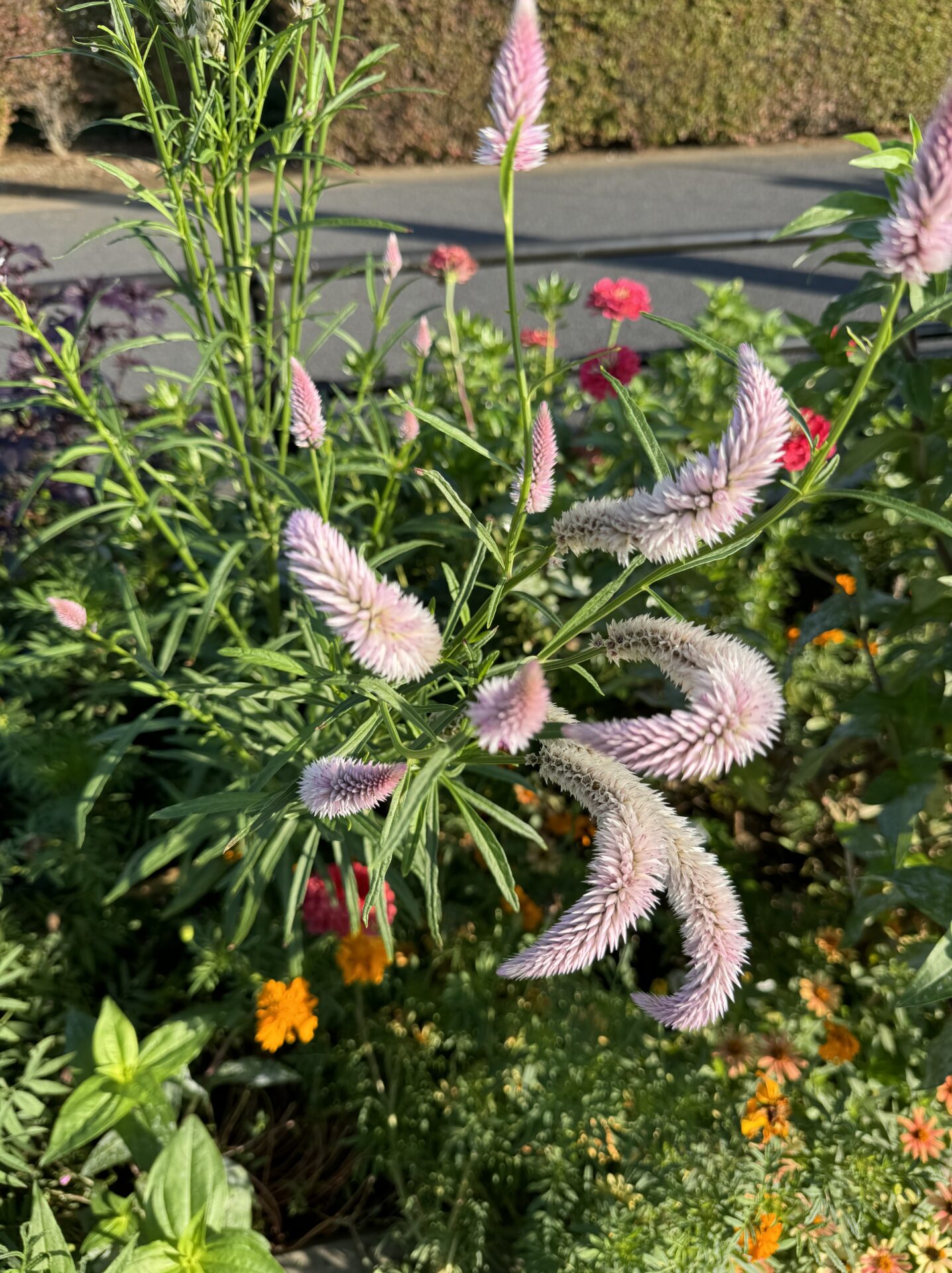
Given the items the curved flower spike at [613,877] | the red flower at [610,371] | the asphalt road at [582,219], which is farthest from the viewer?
the asphalt road at [582,219]

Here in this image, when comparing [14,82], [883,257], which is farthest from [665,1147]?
[14,82]

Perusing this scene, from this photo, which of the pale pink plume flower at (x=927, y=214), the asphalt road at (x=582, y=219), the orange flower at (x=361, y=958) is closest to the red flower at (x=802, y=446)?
the pale pink plume flower at (x=927, y=214)

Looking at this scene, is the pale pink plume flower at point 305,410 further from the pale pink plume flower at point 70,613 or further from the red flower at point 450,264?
the red flower at point 450,264

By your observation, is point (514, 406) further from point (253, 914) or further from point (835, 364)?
point (253, 914)

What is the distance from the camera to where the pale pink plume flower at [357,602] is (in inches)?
29.9

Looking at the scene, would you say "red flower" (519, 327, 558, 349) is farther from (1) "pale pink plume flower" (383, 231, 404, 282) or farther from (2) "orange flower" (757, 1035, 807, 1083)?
(2) "orange flower" (757, 1035, 807, 1083)

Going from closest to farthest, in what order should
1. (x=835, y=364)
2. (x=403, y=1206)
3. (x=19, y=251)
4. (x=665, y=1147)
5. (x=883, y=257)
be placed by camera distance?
1. (x=883, y=257)
2. (x=665, y=1147)
3. (x=403, y=1206)
4. (x=835, y=364)
5. (x=19, y=251)

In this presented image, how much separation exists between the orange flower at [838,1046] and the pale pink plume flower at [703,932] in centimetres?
106

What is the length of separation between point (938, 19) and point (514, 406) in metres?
12.0

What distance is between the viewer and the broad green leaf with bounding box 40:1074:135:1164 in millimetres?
1612

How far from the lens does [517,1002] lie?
2.08 meters

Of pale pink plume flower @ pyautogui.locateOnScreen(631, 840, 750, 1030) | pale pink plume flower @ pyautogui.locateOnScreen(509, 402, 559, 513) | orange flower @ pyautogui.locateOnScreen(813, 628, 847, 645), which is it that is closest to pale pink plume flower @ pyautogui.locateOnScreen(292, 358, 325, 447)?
pale pink plume flower @ pyautogui.locateOnScreen(509, 402, 559, 513)

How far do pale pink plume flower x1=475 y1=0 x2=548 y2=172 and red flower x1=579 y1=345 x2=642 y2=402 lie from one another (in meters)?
1.49

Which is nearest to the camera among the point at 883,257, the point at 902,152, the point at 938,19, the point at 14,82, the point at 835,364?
the point at 883,257
